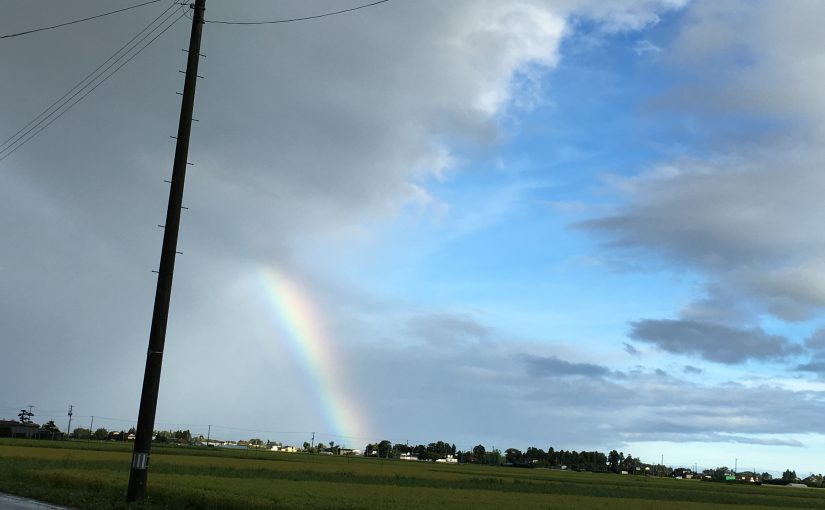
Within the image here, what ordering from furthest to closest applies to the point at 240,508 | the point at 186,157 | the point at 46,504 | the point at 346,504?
1. the point at 346,504
2. the point at 240,508
3. the point at 46,504
4. the point at 186,157

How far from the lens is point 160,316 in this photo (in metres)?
23.1

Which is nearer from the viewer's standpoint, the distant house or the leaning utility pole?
the leaning utility pole

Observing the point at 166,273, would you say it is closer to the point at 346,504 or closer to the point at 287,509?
the point at 287,509

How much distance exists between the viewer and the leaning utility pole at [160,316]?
22.5m

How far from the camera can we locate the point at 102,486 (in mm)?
35594

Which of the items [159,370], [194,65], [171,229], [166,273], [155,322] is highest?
[194,65]

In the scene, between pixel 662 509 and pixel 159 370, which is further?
pixel 662 509

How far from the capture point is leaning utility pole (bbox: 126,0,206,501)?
2252 centimetres

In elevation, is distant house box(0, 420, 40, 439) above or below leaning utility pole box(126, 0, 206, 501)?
below

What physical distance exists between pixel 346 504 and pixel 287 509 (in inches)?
182

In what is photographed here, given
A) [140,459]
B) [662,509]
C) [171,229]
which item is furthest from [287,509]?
[662,509]

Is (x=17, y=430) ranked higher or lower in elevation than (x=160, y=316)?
lower

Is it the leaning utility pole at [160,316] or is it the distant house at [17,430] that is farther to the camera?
the distant house at [17,430]

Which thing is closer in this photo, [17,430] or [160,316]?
[160,316]
